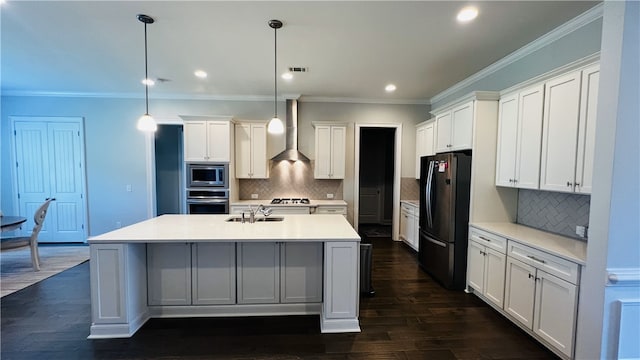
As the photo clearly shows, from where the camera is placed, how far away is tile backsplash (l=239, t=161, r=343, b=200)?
5426mm

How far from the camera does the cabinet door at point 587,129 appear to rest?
209 centimetres

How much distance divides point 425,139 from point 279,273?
12.1 feet

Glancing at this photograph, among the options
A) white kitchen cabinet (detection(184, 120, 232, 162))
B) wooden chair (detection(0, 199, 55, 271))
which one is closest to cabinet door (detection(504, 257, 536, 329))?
white kitchen cabinet (detection(184, 120, 232, 162))

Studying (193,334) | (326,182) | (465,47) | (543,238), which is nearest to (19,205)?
(193,334)

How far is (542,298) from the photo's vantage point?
7.47 feet

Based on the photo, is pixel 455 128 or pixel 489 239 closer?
pixel 489 239

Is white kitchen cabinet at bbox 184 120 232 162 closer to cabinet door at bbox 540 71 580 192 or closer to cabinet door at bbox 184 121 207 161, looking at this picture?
cabinet door at bbox 184 121 207 161

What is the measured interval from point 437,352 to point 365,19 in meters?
2.98

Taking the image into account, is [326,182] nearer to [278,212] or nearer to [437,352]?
[278,212]

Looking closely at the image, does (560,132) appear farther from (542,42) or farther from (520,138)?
(542,42)

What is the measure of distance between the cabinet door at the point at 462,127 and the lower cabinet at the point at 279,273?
2244 mm

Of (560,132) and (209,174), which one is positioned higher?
(560,132)

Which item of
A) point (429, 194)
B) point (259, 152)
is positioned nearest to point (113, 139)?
point (259, 152)

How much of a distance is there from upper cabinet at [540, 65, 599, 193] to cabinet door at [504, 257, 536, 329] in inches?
30.6
